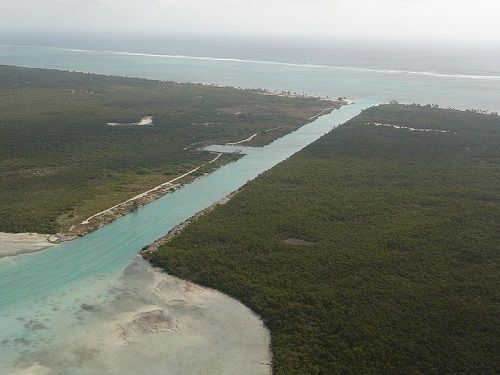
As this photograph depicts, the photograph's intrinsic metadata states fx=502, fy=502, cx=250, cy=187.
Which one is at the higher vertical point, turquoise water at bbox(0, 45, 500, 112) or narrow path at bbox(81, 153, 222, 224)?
turquoise water at bbox(0, 45, 500, 112)

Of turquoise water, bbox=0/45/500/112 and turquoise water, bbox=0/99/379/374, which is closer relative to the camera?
turquoise water, bbox=0/99/379/374

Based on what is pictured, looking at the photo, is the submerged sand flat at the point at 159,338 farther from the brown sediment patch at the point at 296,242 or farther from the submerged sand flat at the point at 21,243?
the submerged sand flat at the point at 21,243

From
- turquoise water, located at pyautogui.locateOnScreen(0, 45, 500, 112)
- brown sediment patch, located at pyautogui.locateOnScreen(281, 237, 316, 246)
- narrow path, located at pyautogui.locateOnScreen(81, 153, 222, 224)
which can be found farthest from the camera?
turquoise water, located at pyautogui.locateOnScreen(0, 45, 500, 112)

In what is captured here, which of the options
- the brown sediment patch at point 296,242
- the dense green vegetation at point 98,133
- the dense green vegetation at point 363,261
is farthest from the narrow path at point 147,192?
the brown sediment patch at point 296,242

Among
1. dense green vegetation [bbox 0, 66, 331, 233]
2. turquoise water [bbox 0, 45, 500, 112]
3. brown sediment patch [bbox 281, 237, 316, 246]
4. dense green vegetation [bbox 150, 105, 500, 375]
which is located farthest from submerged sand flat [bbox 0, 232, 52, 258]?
turquoise water [bbox 0, 45, 500, 112]

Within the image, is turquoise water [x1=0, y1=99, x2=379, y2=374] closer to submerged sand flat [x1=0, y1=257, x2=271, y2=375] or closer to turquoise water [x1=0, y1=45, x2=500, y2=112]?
submerged sand flat [x1=0, y1=257, x2=271, y2=375]

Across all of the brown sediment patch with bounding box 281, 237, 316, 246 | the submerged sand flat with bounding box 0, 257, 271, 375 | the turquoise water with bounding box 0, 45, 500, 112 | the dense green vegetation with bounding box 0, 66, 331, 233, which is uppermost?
the turquoise water with bounding box 0, 45, 500, 112

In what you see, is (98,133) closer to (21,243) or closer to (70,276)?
(21,243)

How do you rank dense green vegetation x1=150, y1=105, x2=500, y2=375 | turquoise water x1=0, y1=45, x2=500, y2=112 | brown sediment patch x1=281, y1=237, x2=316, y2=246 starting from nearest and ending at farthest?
dense green vegetation x1=150, y1=105, x2=500, y2=375
brown sediment patch x1=281, y1=237, x2=316, y2=246
turquoise water x1=0, y1=45, x2=500, y2=112
